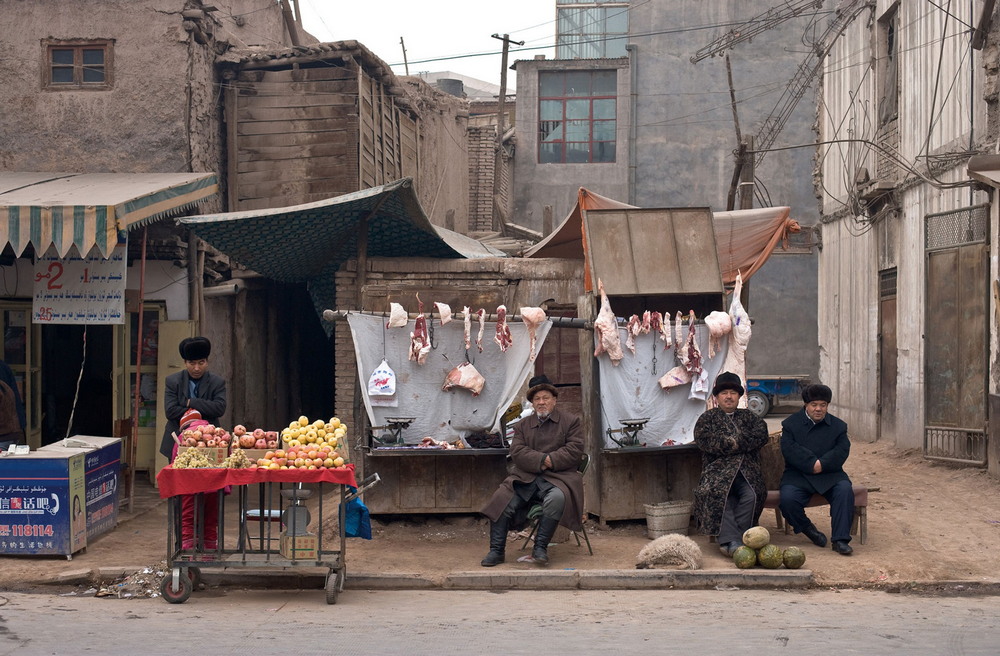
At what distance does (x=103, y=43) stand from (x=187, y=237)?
2.85 m

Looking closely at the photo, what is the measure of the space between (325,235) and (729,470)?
5.11 metres

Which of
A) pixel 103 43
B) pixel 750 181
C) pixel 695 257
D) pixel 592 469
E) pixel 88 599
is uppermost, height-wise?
pixel 103 43

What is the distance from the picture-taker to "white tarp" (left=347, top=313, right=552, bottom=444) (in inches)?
357

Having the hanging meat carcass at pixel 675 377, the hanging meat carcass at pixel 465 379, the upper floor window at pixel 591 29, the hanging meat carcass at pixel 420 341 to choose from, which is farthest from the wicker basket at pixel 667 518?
the upper floor window at pixel 591 29

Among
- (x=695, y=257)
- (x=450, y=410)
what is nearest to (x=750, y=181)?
(x=695, y=257)

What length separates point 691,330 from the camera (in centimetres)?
919

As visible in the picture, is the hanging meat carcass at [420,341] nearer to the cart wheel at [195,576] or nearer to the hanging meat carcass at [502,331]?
the hanging meat carcass at [502,331]

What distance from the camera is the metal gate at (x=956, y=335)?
1216 cm

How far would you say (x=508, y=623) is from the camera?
6.36 m

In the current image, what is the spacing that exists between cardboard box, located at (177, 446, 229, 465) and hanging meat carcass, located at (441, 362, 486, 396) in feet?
7.62

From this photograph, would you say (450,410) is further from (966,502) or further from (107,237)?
(966,502)

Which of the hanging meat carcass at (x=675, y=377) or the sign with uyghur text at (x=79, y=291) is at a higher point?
the sign with uyghur text at (x=79, y=291)

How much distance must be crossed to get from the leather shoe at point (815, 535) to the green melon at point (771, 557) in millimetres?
883

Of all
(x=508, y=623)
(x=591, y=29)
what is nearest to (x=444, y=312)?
(x=508, y=623)
